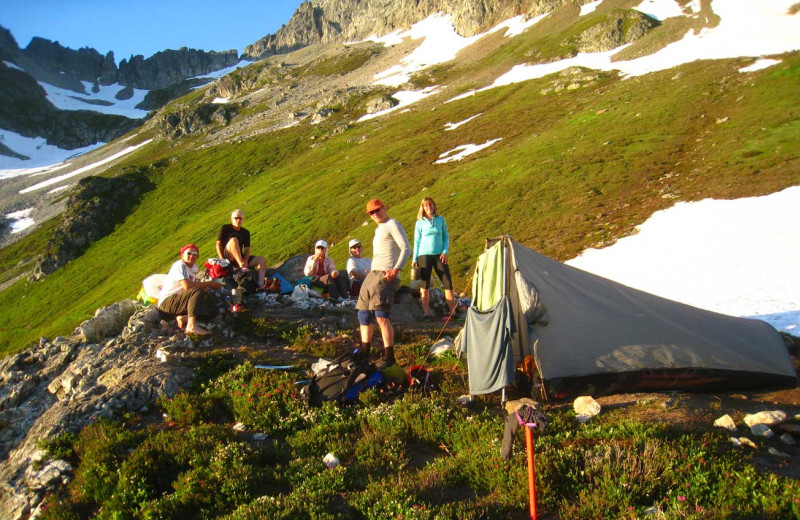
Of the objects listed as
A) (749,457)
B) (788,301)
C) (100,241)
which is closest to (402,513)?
(749,457)

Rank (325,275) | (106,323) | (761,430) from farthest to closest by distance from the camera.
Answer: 1. (325,275)
2. (106,323)
3. (761,430)

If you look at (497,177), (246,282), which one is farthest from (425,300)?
(497,177)

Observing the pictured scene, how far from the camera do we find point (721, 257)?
55.1 feet

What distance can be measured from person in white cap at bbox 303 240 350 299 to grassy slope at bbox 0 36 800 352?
7.64m

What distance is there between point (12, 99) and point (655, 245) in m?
237

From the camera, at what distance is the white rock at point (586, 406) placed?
7.18m

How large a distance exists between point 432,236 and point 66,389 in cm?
876

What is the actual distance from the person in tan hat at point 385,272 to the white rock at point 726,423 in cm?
532

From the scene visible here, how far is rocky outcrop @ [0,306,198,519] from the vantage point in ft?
23.1

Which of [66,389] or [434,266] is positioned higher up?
[66,389]

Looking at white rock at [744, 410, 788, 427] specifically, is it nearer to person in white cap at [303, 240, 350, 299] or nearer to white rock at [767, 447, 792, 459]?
white rock at [767, 447, 792, 459]

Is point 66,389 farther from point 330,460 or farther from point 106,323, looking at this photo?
point 330,460

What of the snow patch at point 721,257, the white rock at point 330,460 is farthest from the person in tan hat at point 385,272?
the snow patch at point 721,257

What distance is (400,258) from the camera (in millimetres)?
9266
